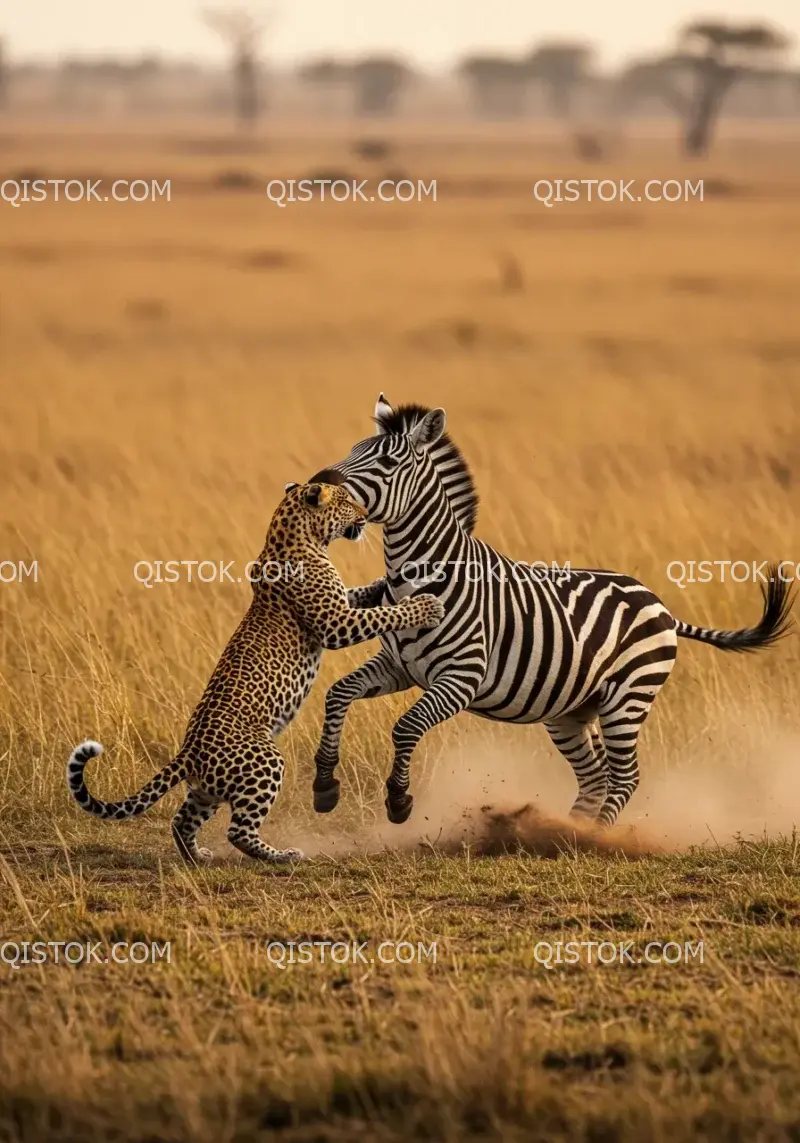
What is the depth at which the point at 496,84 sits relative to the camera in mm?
95938

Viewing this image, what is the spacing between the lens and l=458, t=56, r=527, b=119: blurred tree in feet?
300

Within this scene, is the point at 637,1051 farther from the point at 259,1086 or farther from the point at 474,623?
the point at 474,623

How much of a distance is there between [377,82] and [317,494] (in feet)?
290

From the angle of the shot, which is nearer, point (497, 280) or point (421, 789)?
point (421, 789)

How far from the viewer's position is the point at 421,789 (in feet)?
28.6

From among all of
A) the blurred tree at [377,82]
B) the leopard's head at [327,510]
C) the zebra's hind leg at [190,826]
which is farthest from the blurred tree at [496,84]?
the zebra's hind leg at [190,826]

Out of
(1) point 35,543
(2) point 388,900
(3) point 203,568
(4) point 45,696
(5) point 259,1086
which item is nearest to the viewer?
(5) point 259,1086

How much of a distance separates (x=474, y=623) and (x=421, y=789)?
1500 millimetres

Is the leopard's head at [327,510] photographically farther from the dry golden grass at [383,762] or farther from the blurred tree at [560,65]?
the blurred tree at [560,65]

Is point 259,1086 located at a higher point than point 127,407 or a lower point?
higher

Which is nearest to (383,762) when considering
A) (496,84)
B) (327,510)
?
(327,510)

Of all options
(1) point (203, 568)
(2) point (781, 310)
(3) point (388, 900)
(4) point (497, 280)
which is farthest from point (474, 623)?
(4) point (497, 280)

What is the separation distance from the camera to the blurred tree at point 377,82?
297ft

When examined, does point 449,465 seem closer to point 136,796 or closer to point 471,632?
point 471,632
